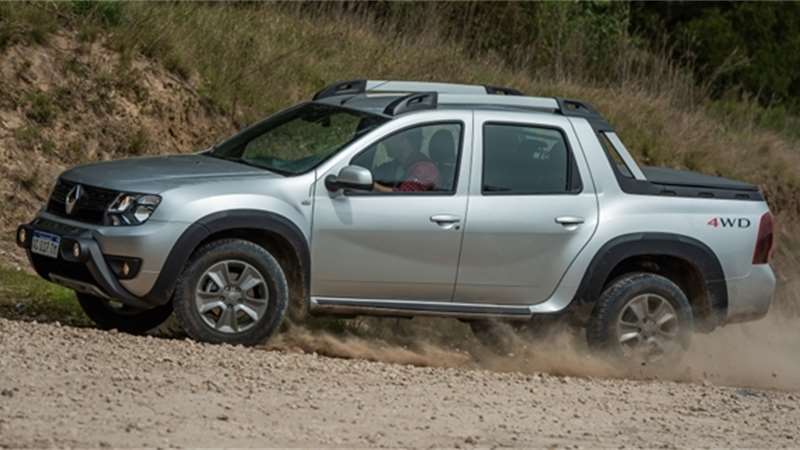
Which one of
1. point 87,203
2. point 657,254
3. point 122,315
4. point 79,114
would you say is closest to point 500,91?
point 657,254

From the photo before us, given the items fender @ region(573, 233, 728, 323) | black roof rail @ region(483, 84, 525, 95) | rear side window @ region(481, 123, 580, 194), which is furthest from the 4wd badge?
black roof rail @ region(483, 84, 525, 95)

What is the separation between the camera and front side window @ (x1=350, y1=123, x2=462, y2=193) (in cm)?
1070

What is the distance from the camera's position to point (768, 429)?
969cm

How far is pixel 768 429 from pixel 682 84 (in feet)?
47.9

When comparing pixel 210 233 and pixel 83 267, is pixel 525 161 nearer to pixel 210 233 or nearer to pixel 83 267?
pixel 210 233

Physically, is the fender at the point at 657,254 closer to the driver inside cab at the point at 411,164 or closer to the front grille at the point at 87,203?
the driver inside cab at the point at 411,164

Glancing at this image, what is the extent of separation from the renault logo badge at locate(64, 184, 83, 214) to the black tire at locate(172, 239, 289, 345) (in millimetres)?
821

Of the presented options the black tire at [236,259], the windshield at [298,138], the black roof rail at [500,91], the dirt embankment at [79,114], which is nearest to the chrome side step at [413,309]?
the black tire at [236,259]

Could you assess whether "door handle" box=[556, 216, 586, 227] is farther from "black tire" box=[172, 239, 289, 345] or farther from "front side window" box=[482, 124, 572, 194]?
"black tire" box=[172, 239, 289, 345]

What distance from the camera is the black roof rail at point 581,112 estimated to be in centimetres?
1144

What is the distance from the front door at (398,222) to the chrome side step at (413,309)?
4 centimetres

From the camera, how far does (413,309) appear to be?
10.8 m

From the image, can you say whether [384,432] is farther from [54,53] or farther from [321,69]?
[321,69]

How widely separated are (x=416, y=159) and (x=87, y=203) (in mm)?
2043
